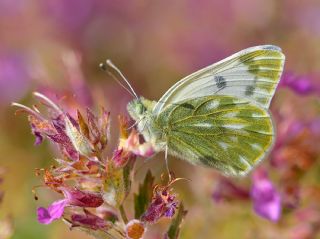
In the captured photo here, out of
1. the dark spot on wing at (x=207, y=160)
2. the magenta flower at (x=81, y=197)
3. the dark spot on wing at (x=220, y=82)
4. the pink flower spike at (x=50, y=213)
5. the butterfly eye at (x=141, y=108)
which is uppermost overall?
the pink flower spike at (x=50, y=213)

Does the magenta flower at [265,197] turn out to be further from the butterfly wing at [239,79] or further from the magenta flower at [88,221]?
the magenta flower at [88,221]

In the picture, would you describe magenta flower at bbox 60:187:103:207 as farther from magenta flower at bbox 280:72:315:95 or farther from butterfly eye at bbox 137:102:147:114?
magenta flower at bbox 280:72:315:95

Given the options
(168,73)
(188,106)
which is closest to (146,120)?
(188,106)

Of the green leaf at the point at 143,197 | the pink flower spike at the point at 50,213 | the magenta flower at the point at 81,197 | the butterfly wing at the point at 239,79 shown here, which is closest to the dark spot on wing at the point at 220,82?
the butterfly wing at the point at 239,79

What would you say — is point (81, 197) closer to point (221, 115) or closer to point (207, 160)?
point (207, 160)

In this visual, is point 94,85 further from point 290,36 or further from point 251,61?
point 251,61

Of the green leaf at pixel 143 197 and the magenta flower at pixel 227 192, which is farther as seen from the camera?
the magenta flower at pixel 227 192
